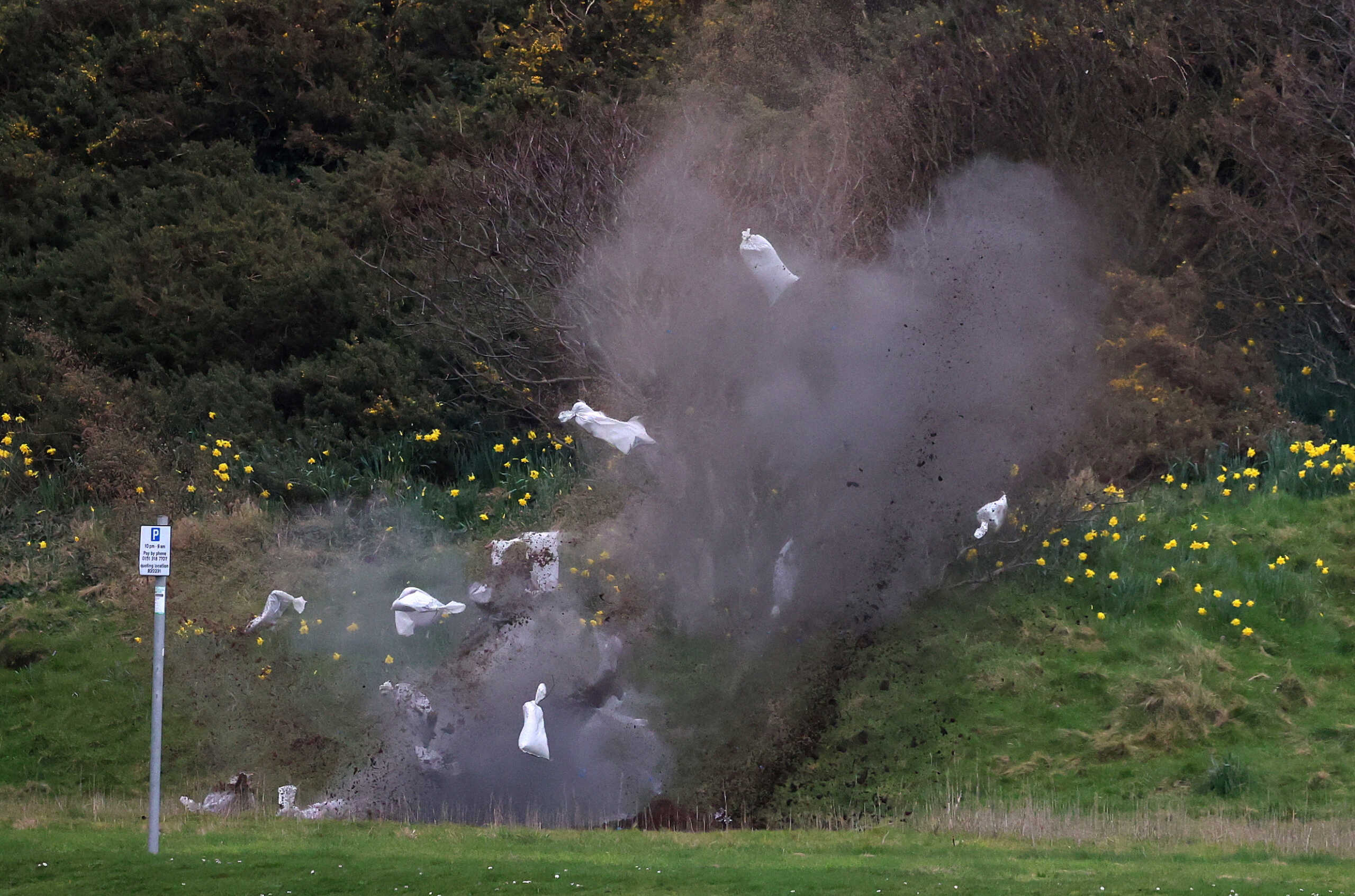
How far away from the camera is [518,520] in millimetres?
15141

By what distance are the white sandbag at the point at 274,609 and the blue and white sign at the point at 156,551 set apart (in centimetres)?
504

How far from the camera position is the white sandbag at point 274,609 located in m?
13.6

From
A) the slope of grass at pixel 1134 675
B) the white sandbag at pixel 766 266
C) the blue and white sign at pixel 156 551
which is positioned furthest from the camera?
Result: the white sandbag at pixel 766 266

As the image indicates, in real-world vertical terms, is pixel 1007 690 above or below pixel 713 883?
above

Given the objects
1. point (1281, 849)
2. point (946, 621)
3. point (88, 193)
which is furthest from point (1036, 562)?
point (88, 193)

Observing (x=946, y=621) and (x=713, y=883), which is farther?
(x=946, y=621)

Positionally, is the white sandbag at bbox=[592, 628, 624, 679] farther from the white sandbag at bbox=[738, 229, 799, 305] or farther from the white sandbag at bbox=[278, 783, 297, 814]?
the white sandbag at bbox=[738, 229, 799, 305]

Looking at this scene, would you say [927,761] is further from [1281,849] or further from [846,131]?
[846,131]

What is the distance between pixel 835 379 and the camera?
1407 centimetres

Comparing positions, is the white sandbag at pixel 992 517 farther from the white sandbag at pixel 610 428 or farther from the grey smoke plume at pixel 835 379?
the white sandbag at pixel 610 428

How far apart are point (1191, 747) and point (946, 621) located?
2.38m

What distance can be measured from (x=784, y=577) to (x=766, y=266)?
107 inches

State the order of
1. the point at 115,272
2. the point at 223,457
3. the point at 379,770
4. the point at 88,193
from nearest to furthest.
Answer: the point at 379,770, the point at 223,457, the point at 115,272, the point at 88,193

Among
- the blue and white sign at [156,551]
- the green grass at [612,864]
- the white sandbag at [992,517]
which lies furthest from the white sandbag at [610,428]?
the blue and white sign at [156,551]
